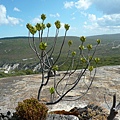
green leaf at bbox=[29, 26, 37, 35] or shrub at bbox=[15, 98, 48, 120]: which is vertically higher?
green leaf at bbox=[29, 26, 37, 35]

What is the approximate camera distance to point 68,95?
8.03 meters

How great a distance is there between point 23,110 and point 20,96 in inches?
141

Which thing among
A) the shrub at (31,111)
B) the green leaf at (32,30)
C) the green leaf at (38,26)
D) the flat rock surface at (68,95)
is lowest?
the flat rock surface at (68,95)

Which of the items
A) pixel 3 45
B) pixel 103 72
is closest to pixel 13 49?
pixel 3 45

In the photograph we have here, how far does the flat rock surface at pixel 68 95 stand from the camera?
281 inches

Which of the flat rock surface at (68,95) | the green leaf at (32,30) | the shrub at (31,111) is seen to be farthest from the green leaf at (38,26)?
the flat rock surface at (68,95)

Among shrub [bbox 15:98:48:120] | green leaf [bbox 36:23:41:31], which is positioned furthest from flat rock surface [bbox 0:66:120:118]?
green leaf [bbox 36:23:41:31]

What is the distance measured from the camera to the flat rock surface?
23.5 feet

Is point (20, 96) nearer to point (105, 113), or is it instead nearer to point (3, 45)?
point (105, 113)

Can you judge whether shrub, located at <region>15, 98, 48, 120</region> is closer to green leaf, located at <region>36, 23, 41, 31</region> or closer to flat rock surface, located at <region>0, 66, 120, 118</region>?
green leaf, located at <region>36, 23, 41, 31</region>

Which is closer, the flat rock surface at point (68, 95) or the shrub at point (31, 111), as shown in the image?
the shrub at point (31, 111)

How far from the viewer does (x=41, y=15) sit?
15.2 feet

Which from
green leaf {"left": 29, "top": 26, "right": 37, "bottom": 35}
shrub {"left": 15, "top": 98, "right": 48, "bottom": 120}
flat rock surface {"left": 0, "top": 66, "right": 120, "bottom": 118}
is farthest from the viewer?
A: flat rock surface {"left": 0, "top": 66, "right": 120, "bottom": 118}

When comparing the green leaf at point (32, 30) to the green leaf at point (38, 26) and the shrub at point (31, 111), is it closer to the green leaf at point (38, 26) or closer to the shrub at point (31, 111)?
the green leaf at point (38, 26)
